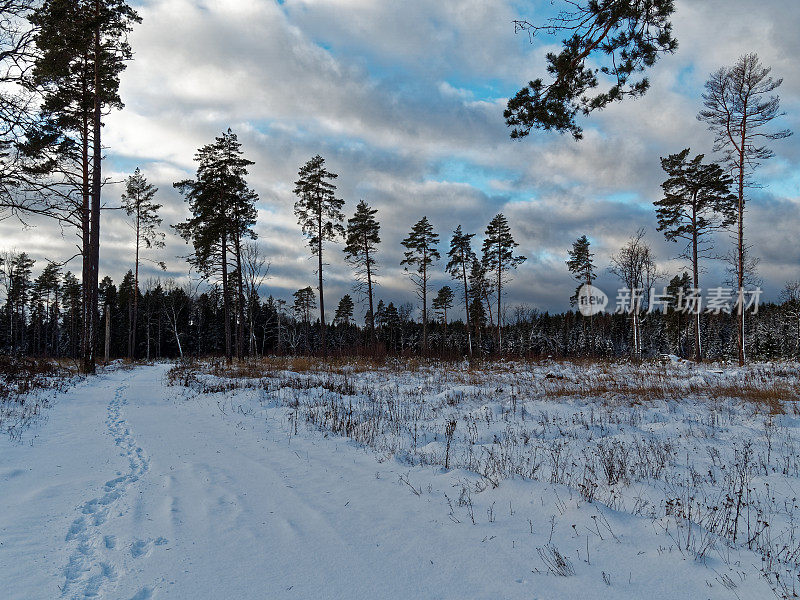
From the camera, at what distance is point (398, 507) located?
3994 mm

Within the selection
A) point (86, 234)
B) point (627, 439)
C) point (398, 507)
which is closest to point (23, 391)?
point (86, 234)

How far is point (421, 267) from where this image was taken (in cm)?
3475

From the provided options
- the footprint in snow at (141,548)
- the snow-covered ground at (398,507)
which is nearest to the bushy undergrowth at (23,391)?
the snow-covered ground at (398,507)

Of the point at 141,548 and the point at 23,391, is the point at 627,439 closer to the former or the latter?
the point at 141,548

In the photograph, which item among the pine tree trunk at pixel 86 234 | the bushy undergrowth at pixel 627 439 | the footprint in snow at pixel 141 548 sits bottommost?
the bushy undergrowth at pixel 627 439

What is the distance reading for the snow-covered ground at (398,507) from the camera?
267 centimetres

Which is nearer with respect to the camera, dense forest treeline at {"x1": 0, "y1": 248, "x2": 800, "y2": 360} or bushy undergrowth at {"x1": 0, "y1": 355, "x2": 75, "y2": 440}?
bushy undergrowth at {"x1": 0, "y1": 355, "x2": 75, "y2": 440}

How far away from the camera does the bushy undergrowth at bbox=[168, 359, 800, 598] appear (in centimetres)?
363

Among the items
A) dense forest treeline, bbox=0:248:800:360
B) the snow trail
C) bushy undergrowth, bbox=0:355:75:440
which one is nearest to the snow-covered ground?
the snow trail

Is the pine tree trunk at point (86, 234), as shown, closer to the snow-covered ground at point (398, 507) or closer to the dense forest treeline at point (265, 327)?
the snow-covered ground at point (398, 507)

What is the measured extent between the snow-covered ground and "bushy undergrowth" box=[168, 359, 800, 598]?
5 cm

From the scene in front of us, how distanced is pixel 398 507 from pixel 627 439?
483 centimetres

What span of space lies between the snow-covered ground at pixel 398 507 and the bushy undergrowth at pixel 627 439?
0.15 ft

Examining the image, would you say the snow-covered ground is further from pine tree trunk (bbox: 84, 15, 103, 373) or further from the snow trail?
pine tree trunk (bbox: 84, 15, 103, 373)
